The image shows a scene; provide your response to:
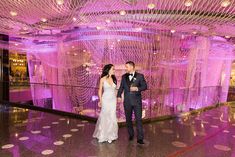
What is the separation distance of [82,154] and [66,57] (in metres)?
4.37

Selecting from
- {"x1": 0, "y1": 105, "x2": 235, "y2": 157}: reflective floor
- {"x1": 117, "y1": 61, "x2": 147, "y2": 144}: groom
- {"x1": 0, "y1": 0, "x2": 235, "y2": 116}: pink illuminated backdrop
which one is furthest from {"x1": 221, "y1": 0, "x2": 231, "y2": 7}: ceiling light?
{"x1": 0, "y1": 105, "x2": 235, "y2": 157}: reflective floor

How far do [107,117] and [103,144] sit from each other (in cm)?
45

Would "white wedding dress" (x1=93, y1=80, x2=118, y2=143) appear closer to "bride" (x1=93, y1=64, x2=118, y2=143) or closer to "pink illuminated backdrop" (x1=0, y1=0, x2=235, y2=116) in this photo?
"bride" (x1=93, y1=64, x2=118, y2=143)

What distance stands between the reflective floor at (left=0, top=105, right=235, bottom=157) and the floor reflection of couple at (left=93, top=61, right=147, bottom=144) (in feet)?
0.63

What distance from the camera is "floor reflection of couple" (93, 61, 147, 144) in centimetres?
366

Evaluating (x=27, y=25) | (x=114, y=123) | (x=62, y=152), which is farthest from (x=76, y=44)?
(x=62, y=152)

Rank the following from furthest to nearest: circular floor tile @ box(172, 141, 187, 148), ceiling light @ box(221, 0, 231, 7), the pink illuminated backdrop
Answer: circular floor tile @ box(172, 141, 187, 148) → the pink illuminated backdrop → ceiling light @ box(221, 0, 231, 7)

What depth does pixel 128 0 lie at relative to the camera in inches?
122

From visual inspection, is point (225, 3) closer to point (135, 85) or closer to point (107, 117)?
point (135, 85)

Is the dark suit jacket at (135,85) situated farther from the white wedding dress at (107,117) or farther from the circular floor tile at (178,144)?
the circular floor tile at (178,144)

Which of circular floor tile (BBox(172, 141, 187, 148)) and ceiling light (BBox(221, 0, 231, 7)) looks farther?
circular floor tile (BBox(172, 141, 187, 148))

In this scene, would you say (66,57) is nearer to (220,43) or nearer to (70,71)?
(70,71)

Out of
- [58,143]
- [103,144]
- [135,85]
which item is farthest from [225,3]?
[58,143]

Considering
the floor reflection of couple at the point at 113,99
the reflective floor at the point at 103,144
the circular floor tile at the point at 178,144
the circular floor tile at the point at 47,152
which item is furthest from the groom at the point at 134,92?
the circular floor tile at the point at 47,152
